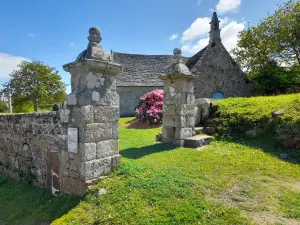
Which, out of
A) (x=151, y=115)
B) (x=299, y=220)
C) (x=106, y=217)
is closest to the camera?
(x=299, y=220)

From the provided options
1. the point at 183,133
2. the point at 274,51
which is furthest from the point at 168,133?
the point at 274,51

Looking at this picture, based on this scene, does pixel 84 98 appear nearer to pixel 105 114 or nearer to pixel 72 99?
pixel 72 99

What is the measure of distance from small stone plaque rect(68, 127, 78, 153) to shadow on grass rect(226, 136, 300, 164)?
15.6 ft

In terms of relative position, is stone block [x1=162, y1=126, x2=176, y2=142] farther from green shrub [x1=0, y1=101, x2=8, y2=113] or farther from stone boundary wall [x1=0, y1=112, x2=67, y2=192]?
green shrub [x1=0, y1=101, x2=8, y2=113]

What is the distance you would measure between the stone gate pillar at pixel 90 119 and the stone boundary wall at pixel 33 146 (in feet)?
1.20

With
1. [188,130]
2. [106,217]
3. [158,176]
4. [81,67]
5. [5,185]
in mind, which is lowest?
[5,185]

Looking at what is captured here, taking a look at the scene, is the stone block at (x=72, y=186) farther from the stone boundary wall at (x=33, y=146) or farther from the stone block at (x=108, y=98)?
the stone block at (x=108, y=98)

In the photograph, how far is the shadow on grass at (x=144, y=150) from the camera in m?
5.84

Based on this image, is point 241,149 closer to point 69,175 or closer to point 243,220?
point 243,220

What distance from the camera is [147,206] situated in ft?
11.2

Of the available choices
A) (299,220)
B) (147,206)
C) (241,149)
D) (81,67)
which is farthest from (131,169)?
(241,149)

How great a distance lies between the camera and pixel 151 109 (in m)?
12.9

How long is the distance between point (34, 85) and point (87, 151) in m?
20.5

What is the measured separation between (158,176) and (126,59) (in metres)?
18.4
